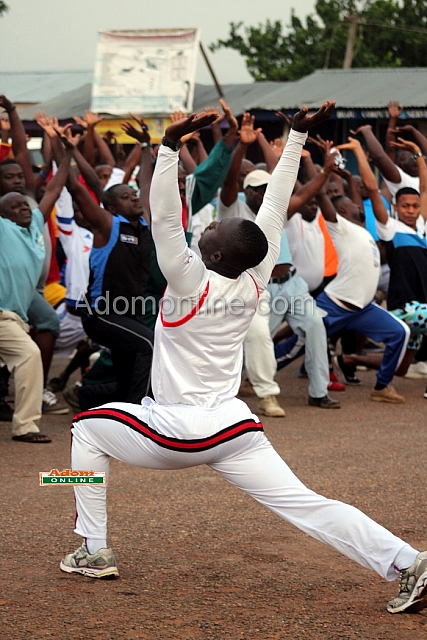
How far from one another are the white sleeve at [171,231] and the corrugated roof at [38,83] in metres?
34.1

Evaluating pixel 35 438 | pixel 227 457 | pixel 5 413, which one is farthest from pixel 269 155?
pixel 227 457

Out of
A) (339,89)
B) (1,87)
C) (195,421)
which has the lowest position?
(1,87)

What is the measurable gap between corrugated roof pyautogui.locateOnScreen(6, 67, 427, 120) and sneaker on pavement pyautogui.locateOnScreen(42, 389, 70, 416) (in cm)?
1746

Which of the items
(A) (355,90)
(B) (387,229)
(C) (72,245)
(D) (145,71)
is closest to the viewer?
(B) (387,229)

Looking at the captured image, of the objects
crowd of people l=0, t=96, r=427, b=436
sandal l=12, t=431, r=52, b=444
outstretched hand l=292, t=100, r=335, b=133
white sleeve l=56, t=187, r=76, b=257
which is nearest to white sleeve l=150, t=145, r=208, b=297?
outstretched hand l=292, t=100, r=335, b=133

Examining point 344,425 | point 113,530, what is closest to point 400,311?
point 344,425

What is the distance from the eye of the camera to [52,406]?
347 inches

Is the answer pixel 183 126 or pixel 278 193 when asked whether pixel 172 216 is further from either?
pixel 278 193

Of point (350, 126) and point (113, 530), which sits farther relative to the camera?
point (350, 126)

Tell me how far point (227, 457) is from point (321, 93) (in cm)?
2356

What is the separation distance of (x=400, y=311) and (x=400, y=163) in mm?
3431

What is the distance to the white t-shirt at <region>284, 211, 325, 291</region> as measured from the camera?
9.62 metres

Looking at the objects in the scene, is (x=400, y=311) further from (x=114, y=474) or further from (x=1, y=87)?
(x=1, y=87)

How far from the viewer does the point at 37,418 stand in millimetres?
7535
